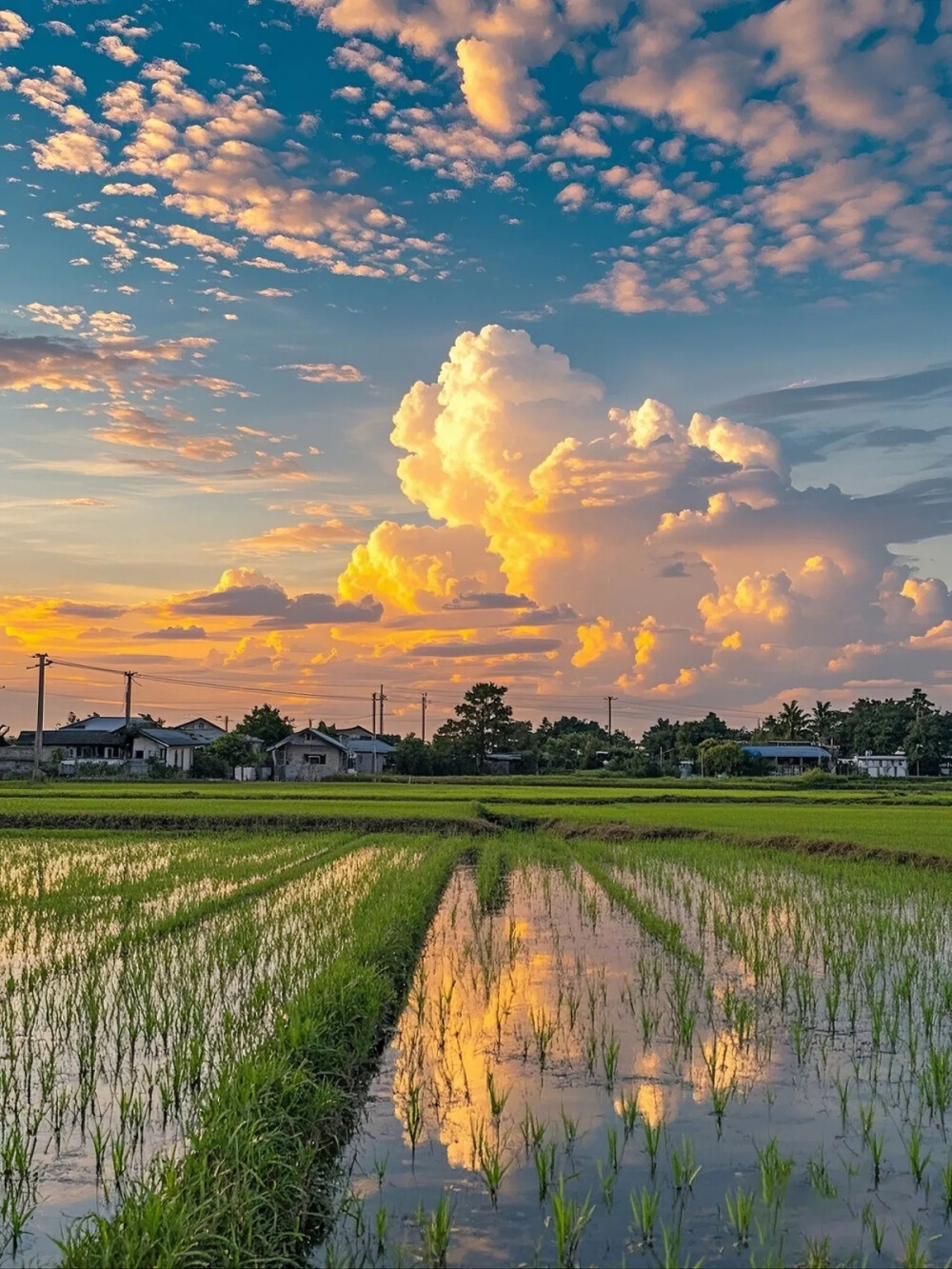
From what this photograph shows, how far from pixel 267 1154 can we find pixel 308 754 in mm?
52784

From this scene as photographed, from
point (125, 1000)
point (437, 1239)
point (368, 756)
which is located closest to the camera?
point (437, 1239)

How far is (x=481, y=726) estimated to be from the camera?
6172cm

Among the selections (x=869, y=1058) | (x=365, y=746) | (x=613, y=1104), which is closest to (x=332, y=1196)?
(x=613, y=1104)

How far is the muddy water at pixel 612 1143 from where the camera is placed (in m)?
4.08

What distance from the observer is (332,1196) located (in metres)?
4.46

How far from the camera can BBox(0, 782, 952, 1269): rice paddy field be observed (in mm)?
4098

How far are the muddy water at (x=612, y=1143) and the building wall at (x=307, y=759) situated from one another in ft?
156

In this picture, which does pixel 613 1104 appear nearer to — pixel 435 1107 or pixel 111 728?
pixel 435 1107

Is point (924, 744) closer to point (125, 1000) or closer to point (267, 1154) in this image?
point (125, 1000)

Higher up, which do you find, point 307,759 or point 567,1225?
point 307,759

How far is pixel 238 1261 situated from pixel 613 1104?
257cm

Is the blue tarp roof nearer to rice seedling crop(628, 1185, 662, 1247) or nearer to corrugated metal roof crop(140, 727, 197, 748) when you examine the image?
corrugated metal roof crop(140, 727, 197, 748)

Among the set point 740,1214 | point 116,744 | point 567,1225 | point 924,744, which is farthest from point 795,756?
point 567,1225

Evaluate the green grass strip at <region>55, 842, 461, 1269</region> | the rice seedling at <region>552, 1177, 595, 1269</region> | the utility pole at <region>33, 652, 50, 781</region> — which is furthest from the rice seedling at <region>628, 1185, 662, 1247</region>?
the utility pole at <region>33, 652, 50, 781</region>
